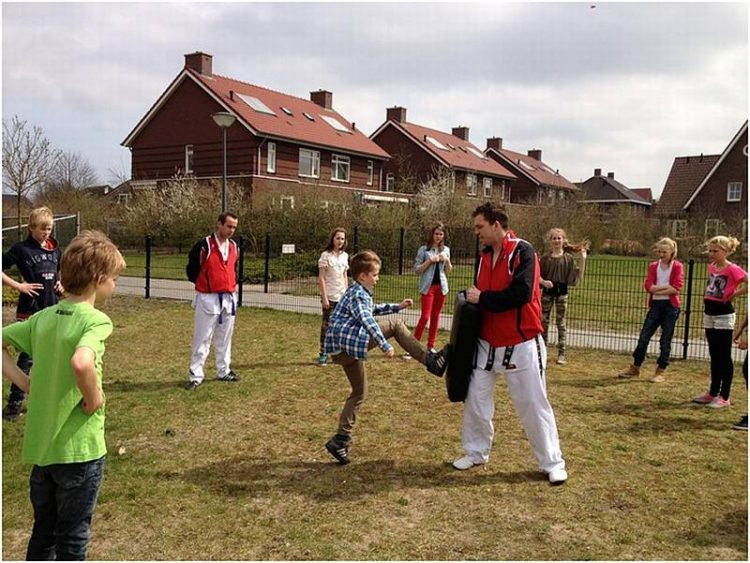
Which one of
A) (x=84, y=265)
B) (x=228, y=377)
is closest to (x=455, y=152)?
(x=228, y=377)

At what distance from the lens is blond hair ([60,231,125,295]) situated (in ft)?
9.22

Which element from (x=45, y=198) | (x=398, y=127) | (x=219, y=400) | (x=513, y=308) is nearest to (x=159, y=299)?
(x=219, y=400)

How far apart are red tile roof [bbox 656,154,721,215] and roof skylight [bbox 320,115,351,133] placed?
23.5m

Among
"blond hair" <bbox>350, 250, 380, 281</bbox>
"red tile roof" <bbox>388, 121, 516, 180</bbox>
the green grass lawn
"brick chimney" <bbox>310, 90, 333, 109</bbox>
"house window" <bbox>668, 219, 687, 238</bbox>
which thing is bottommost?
the green grass lawn

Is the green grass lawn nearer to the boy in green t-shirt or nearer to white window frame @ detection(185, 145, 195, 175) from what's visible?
the boy in green t-shirt

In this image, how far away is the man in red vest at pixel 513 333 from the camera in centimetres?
452

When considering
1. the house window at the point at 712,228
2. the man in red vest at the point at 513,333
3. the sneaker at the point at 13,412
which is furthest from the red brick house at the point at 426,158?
the man in red vest at the point at 513,333

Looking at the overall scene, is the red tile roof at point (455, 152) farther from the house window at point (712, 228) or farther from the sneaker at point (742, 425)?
the sneaker at point (742, 425)

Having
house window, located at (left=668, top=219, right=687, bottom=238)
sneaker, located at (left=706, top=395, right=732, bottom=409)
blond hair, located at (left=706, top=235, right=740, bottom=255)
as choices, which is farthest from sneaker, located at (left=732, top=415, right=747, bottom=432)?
house window, located at (left=668, top=219, right=687, bottom=238)

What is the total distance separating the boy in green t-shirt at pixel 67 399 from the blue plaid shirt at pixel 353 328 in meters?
2.15

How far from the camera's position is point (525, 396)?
4.64 meters

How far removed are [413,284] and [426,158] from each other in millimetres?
32501

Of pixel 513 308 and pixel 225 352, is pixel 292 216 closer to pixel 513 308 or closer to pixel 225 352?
pixel 225 352

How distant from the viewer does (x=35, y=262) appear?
609cm
